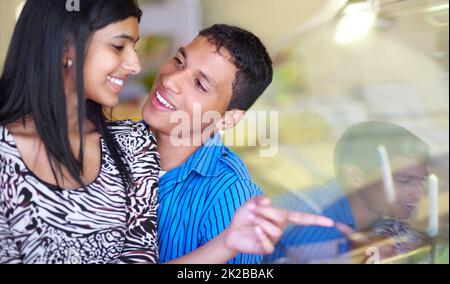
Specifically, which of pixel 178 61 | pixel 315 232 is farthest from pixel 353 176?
pixel 178 61

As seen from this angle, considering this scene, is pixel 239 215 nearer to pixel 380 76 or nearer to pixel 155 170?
pixel 155 170

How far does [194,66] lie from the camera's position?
138 cm

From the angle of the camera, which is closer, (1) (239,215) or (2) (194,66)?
(1) (239,215)

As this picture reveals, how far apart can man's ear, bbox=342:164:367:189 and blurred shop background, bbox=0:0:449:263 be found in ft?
0.16

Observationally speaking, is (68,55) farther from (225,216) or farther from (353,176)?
(353,176)

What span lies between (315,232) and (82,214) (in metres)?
0.69

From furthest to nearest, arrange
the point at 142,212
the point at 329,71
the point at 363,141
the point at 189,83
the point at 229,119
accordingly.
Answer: the point at 329,71
the point at 363,141
the point at 229,119
the point at 189,83
the point at 142,212

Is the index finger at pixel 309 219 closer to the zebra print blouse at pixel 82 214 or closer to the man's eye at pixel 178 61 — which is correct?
the zebra print blouse at pixel 82 214

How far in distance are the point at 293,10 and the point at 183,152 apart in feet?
1.83

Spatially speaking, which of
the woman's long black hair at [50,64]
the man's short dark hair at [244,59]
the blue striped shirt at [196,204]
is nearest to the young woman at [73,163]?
the woman's long black hair at [50,64]

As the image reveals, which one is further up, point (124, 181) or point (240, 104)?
point (240, 104)

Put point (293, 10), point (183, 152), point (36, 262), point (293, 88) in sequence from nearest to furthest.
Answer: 1. point (36, 262)
2. point (183, 152)
3. point (293, 10)
4. point (293, 88)

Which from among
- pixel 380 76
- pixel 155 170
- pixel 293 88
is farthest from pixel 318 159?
pixel 155 170

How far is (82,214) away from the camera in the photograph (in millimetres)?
1211
